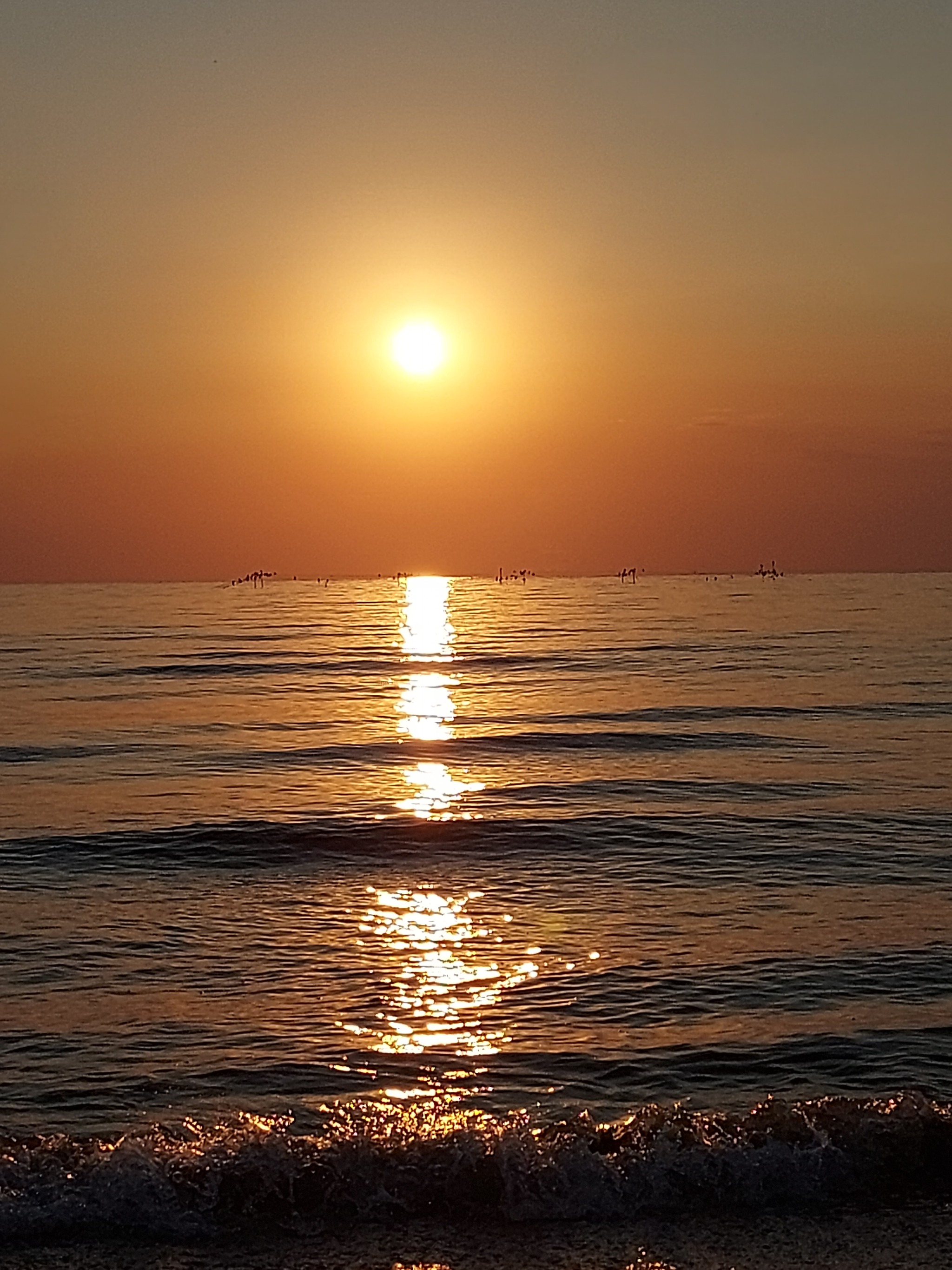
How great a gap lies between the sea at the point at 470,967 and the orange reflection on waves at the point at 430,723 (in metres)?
0.23

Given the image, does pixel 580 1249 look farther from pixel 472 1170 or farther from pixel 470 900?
pixel 470 900

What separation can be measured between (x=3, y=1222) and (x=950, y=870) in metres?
15.4

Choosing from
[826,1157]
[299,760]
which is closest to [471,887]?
[826,1157]

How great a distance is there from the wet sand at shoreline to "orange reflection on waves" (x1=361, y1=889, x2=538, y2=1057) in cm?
357

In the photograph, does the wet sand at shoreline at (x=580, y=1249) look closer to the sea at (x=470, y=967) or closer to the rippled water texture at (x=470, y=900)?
the sea at (x=470, y=967)

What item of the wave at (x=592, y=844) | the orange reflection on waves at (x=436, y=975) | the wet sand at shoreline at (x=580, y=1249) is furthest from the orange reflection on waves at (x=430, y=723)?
the wet sand at shoreline at (x=580, y=1249)

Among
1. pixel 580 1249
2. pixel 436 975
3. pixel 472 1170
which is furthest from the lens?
pixel 436 975

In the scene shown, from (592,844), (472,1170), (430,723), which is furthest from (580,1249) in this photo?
(430,723)

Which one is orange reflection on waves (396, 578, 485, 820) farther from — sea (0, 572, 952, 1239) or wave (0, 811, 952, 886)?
wave (0, 811, 952, 886)

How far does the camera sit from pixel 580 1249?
29.3 feet

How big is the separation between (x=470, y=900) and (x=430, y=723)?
22.6m

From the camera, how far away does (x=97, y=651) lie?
6994 cm

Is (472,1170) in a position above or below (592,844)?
below

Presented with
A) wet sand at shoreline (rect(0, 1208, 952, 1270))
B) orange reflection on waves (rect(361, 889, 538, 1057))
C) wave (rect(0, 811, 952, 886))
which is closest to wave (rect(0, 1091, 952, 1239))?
wet sand at shoreline (rect(0, 1208, 952, 1270))
